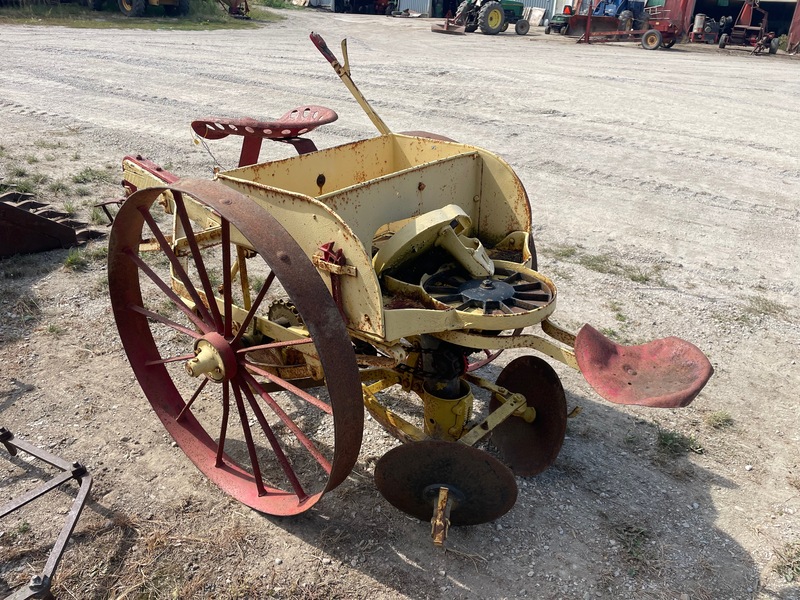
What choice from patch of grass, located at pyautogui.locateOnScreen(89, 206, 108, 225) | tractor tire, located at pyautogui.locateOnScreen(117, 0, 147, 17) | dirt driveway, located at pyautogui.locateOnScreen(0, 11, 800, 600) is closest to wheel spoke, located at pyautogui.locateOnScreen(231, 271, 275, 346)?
dirt driveway, located at pyautogui.locateOnScreen(0, 11, 800, 600)

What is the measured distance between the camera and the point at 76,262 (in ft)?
16.1

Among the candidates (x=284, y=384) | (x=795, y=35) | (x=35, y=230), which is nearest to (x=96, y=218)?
(x=35, y=230)

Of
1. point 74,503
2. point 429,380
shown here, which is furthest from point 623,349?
point 74,503

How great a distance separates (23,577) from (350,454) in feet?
4.68

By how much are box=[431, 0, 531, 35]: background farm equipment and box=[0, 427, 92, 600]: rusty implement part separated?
1951 centimetres

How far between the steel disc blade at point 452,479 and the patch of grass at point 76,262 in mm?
3360

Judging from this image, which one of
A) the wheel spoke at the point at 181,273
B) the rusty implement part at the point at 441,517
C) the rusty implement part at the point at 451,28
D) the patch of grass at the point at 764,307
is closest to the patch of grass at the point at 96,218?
the wheel spoke at the point at 181,273

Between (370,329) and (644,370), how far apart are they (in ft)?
3.46

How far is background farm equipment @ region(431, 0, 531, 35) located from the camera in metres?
20.0

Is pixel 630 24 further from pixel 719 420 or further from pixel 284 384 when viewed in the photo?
pixel 284 384

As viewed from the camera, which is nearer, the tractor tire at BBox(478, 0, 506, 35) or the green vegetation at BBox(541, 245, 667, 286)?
the green vegetation at BBox(541, 245, 667, 286)

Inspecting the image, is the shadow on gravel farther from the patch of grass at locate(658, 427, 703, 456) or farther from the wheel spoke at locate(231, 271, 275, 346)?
the wheel spoke at locate(231, 271, 275, 346)

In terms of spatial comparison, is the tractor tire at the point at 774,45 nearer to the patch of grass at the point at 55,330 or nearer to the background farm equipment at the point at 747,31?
the background farm equipment at the point at 747,31

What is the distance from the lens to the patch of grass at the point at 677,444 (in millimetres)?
3277
